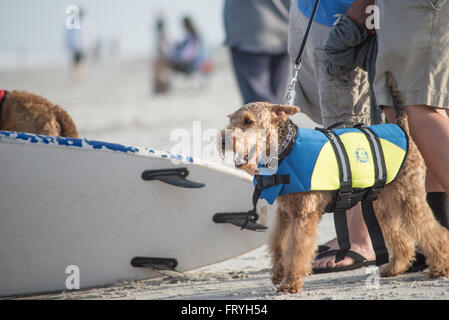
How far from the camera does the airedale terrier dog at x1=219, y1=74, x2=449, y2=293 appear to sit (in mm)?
2861

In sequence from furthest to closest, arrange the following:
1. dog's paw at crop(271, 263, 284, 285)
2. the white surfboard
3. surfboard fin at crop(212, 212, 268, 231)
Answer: surfboard fin at crop(212, 212, 268, 231) → the white surfboard → dog's paw at crop(271, 263, 284, 285)

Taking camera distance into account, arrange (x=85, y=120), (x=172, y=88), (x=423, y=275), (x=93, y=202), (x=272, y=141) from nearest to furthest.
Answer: (x=272, y=141), (x=423, y=275), (x=93, y=202), (x=85, y=120), (x=172, y=88)

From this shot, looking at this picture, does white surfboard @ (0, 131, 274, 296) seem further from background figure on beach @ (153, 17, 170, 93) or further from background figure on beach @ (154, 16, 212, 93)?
background figure on beach @ (153, 17, 170, 93)

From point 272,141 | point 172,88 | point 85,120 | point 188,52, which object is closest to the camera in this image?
point 272,141

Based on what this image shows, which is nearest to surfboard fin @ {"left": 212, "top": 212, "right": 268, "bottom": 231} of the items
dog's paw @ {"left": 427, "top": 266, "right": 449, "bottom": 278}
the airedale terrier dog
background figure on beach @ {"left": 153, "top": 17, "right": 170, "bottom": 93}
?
the airedale terrier dog

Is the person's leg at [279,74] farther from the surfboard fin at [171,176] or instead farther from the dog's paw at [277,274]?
the dog's paw at [277,274]

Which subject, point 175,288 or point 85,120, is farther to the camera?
point 85,120

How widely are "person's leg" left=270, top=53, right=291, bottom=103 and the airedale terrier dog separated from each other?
2209 millimetres

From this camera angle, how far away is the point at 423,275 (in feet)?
10.5

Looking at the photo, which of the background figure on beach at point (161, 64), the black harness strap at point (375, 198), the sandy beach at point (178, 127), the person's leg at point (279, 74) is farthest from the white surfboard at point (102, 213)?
the background figure on beach at point (161, 64)

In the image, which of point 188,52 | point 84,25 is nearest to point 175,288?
point 188,52

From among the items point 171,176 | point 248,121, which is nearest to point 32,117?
point 171,176
